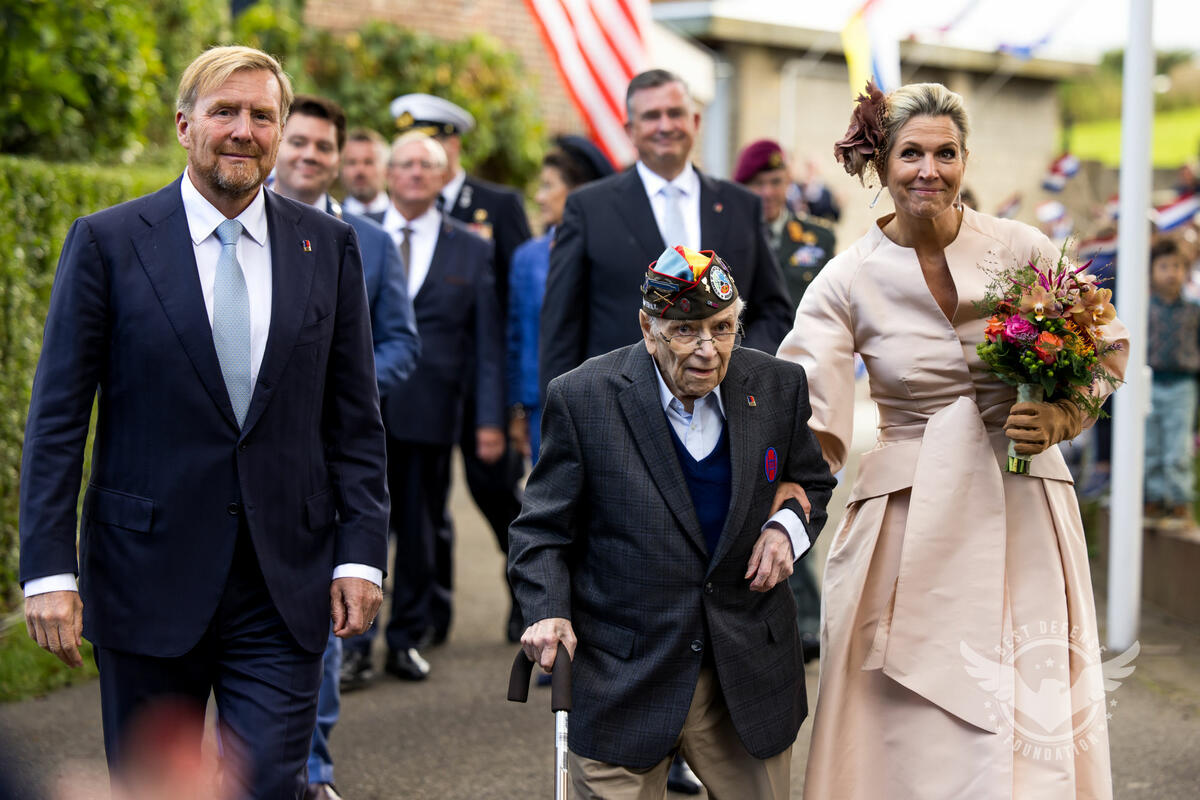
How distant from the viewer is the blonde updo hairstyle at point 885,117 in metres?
4.02

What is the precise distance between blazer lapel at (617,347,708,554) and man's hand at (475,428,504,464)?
3456mm

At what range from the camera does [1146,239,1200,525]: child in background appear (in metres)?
8.84

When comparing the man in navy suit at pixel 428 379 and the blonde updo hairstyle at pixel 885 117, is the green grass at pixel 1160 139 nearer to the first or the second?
the man in navy suit at pixel 428 379

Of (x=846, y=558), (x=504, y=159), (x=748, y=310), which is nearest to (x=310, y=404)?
(x=846, y=558)

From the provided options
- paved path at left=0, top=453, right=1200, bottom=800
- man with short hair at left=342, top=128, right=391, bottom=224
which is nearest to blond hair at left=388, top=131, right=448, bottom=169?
man with short hair at left=342, top=128, right=391, bottom=224

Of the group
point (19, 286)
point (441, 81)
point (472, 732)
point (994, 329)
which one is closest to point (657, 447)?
point (994, 329)

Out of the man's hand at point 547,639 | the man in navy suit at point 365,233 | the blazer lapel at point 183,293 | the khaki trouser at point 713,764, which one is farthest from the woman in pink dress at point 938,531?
the man in navy suit at point 365,233

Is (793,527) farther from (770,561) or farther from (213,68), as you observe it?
(213,68)

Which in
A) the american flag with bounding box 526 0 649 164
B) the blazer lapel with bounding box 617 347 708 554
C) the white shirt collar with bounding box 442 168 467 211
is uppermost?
the american flag with bounding box 526 0 649 164

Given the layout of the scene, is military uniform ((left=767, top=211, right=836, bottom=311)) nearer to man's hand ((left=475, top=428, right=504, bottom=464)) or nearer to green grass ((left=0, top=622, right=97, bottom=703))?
man's hand ((left=475, top=428, right=504, bottom=464))

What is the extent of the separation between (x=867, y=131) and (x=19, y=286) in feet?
14.5

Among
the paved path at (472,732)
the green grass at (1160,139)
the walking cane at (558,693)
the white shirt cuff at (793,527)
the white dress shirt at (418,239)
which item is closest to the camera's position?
the walking cane at (558,693)

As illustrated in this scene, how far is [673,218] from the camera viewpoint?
5758 millimetres

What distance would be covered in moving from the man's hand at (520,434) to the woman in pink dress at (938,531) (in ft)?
12.0
